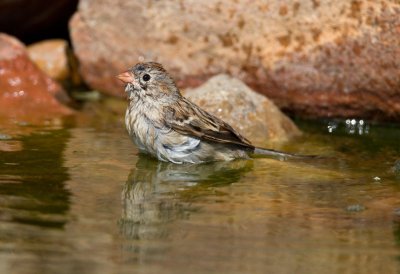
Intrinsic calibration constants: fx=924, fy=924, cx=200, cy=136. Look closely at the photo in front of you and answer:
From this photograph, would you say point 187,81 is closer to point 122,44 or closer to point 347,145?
point 122,44

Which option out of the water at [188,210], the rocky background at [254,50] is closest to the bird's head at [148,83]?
the water at [188,210]

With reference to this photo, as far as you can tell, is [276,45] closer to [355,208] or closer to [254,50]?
[254,50]

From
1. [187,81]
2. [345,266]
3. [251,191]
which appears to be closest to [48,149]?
[251,191]

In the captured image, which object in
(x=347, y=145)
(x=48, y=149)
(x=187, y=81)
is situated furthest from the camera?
(x=187, y=81)

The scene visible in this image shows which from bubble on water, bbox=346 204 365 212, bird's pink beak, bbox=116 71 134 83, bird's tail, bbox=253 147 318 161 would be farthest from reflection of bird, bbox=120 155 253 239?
bubble on water, bbox=346 204 365 212

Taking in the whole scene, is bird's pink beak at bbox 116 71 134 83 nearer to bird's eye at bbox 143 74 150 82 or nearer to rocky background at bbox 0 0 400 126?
bird's eye at bbox 143 74 150 82

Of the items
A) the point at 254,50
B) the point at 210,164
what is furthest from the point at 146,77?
the point at 254,50

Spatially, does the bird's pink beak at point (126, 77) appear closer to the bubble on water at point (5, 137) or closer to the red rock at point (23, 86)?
the bubble on water at point (5, 137)
